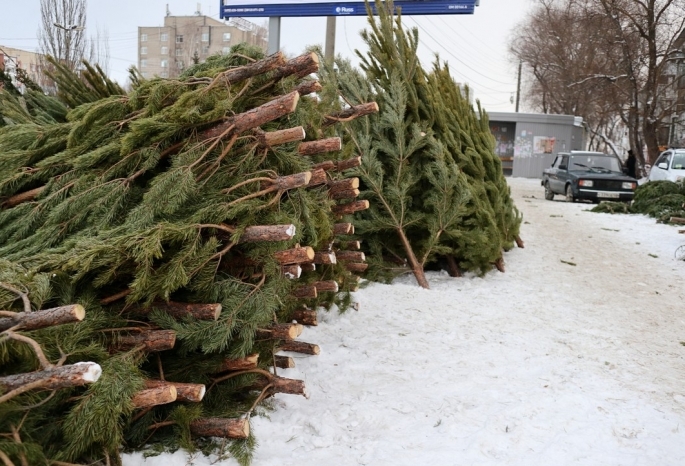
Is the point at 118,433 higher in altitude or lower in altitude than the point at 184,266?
lower

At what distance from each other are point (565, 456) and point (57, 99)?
18.4 ft

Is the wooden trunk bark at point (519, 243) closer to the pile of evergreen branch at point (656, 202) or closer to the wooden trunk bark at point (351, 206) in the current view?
the wooden trunk bark at point (351, 206)

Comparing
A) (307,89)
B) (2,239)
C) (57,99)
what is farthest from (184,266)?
(57,99)

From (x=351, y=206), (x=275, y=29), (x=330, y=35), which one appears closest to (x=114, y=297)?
(x=351, y=206)

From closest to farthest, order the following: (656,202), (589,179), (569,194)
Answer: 1. (656,202)
2. (589,179)
3. (569,194)

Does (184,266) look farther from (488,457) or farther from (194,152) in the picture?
(488,457)

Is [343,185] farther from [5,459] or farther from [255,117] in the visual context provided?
[5,459]

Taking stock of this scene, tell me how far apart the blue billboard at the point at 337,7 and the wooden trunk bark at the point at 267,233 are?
10846mm

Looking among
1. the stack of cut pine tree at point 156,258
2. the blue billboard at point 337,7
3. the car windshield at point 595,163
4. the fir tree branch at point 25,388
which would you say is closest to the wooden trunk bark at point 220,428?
the stack of cut pine tree at point 156,258

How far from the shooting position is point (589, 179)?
61.6 ft

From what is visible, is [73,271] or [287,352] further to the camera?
[287,352]

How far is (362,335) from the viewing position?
5637 mm

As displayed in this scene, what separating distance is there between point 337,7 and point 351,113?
8.69 meters

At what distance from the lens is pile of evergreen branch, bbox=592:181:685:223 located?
14.4 metres
